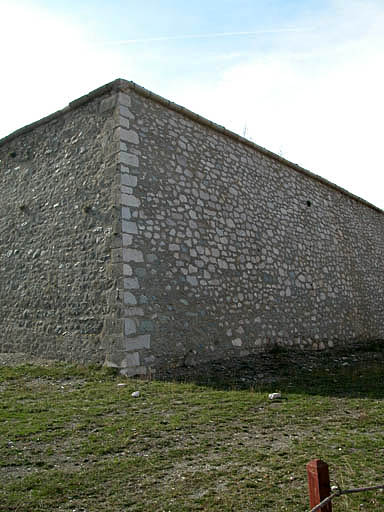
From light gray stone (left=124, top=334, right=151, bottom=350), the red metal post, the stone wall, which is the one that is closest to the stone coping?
the stone wall

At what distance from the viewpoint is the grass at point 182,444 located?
3205 mm

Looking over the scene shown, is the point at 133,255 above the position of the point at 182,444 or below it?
above

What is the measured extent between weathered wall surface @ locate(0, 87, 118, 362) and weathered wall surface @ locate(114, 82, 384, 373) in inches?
20.8

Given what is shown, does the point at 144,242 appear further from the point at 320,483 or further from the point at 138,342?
the point at 320,483

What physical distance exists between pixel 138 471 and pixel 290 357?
20.0 feet

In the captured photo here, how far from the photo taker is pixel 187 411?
209 inches

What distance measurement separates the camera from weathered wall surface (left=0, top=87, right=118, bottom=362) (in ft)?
25.4

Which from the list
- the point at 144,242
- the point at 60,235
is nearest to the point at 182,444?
the point at 144,242

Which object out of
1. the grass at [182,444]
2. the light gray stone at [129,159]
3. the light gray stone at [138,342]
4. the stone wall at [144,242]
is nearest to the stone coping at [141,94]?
the stone wall at [144,242]

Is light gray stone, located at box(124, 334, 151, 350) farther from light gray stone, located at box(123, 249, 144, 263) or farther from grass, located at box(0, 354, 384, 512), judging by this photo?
light gray stone, located at box(123, 249, 144, 263)

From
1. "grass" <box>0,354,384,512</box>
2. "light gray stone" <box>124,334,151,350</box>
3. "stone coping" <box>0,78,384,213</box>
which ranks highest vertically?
"stone coping" <box>0,78,384,213</box>

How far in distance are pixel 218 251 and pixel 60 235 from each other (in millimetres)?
2960

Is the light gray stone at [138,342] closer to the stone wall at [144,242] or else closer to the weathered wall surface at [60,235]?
the stone wall at [144,242]

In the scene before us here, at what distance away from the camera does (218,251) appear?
9.11 metres
